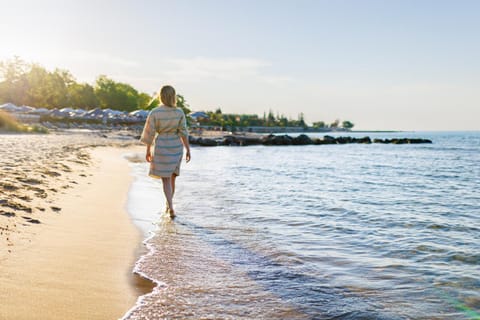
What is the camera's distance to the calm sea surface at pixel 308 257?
127 inches

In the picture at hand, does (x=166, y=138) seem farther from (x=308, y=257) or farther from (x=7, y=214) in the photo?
(x=308, y=257)

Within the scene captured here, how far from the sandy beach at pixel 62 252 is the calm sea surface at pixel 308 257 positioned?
225 millimetres

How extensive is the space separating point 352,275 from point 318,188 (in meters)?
6.91

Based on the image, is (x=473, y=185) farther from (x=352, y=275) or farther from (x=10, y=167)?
(x=10, y=167)

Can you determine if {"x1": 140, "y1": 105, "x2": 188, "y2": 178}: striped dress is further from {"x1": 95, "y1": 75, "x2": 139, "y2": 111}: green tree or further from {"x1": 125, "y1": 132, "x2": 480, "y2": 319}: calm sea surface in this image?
{"x1": 95, "y1": 75, "x2": 139, "y2": 111}: green tree

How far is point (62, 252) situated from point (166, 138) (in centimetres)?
272

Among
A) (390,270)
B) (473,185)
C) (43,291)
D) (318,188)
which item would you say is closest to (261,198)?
(318,188)

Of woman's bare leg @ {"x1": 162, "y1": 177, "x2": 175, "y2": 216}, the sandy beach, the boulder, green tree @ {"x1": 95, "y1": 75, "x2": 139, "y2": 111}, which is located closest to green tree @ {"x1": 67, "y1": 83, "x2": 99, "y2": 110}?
green tree @ {"x1": 95, "y1": 75, "x2": 139, "y2": 111}

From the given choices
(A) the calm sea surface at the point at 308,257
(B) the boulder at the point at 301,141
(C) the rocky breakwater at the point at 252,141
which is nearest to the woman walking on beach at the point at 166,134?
(A) the calm sea surface at the point at 308,257

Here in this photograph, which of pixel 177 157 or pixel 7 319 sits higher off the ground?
pixel 177 157

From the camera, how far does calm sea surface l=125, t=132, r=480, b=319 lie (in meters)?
3.21

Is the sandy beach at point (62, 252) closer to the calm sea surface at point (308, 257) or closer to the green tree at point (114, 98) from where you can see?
the calm sea surface at point (308, 257)

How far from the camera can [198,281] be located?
3682 mm

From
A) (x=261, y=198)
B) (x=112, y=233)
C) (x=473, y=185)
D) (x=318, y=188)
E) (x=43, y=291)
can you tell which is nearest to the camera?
(x=43, y=291)
